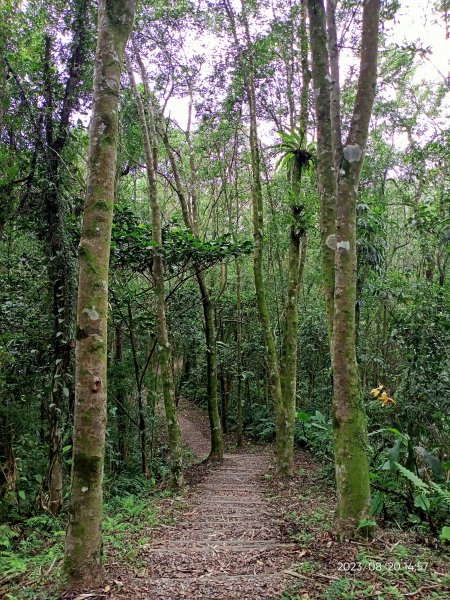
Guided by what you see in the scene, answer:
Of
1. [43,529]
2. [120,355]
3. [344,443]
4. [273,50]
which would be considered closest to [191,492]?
[43,529]

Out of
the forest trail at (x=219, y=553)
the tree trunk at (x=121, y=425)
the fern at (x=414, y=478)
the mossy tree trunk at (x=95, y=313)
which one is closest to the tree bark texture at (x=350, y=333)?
the fern at (x=414, y=478)

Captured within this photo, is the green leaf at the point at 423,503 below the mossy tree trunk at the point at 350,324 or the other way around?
below

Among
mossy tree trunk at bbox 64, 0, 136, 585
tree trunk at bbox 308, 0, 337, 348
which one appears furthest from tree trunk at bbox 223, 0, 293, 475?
mossy tree trunk at bbox 64, 0, 136, 585

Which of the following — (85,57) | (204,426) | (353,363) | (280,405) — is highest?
(85,57)

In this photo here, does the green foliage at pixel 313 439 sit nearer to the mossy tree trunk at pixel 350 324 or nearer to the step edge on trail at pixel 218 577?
the mossy tree trunk at pixel 350 324

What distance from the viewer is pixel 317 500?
6.75 meters

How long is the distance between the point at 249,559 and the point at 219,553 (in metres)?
0.39

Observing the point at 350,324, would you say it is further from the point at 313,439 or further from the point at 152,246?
the point at 313,439

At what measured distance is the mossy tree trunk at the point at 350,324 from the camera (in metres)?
4.20

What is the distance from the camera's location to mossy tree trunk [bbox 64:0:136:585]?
336 centimetres

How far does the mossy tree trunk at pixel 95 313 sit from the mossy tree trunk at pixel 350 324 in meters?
2.30

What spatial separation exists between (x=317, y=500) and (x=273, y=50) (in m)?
9.61

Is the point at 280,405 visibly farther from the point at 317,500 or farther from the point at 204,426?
the point at 204,426

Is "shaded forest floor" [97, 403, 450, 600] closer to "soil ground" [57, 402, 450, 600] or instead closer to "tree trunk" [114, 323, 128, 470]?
"soil ground" [57, 402, 450, 600]
